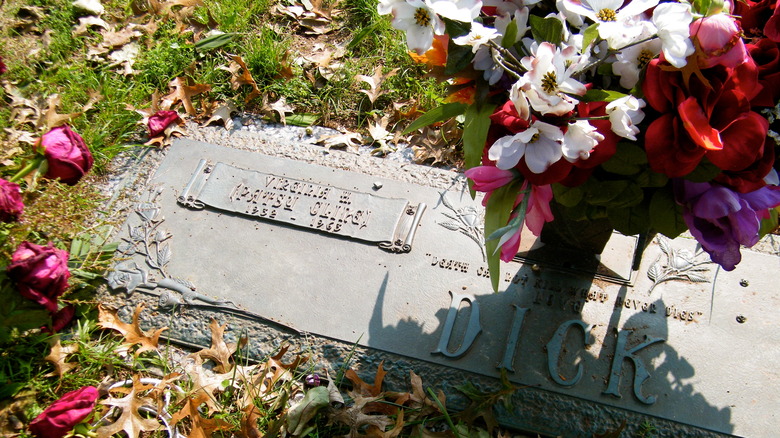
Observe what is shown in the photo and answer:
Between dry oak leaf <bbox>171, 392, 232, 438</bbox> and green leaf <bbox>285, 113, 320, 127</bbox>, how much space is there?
138 cm

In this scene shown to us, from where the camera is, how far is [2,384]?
7.12 ft

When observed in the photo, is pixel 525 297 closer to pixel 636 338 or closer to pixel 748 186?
pixel 636 338

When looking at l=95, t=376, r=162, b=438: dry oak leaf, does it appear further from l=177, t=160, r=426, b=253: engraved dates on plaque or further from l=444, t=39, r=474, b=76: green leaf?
l=444, t=39, r=474, b=76: green leaf

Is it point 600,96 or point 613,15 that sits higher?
point 613,15

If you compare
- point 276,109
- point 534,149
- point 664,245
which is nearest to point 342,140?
point 276,109

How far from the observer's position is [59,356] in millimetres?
2238

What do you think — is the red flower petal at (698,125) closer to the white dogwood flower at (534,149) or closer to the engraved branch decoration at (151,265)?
the white dogwood flower at (534,149)

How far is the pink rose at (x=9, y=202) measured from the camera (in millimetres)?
2102

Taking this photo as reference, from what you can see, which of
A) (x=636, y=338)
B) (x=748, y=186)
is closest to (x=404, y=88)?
(x=636, y=338)

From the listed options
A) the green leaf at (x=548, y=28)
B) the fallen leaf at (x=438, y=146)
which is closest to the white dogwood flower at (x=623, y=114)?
the green leaf at (x=548, y=28)

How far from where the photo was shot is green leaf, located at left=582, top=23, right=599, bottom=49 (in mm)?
1237

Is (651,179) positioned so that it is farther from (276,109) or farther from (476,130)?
(276,109)

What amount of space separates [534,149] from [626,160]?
0.89 feet

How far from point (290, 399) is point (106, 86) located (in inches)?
77.6
